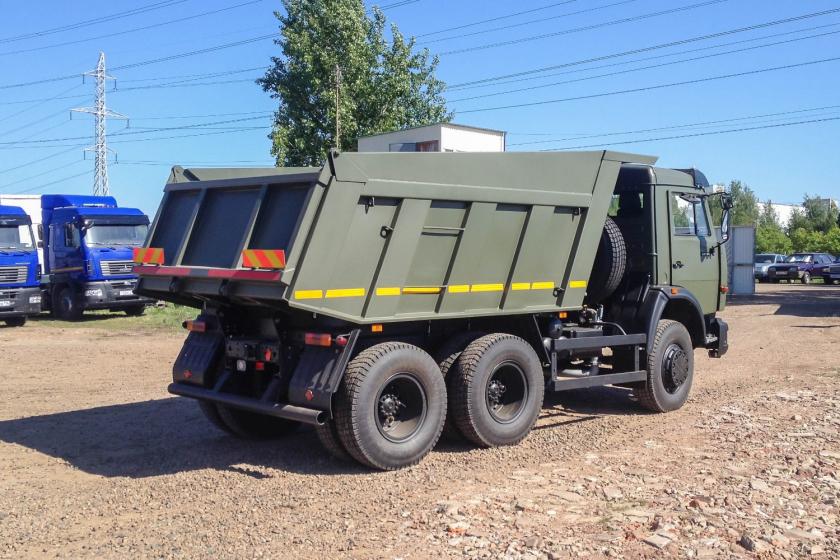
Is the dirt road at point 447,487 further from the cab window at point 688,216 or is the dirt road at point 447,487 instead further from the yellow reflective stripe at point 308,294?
the cab window at point 688,216

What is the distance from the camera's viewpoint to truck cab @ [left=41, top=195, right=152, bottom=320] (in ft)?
69.3

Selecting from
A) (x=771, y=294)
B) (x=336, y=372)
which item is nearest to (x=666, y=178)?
(x=336, y=372)

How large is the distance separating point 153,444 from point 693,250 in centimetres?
652

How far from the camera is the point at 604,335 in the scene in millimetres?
8992

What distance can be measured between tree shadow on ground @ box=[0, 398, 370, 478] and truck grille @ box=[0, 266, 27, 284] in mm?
11910

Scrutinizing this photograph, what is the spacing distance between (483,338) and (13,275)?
16141 millimetres

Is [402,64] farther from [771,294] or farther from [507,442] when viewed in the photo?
[507,442]

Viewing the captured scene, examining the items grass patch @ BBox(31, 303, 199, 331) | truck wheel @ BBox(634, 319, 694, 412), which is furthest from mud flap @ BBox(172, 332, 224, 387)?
grass patch @ BBox(31, 303, 199, 331)

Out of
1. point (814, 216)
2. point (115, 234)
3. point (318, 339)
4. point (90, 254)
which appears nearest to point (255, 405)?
point (318, 339)

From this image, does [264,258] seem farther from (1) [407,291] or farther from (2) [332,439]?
(2) [332,439]

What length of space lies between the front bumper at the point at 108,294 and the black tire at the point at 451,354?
593 inches

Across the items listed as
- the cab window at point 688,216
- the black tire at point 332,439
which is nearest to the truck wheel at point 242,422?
the black tire at point 332,439

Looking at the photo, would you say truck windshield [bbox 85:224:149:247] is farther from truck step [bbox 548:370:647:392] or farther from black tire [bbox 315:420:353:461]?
black tire [bbox 315:420:353:461]

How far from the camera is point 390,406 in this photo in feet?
22.5
